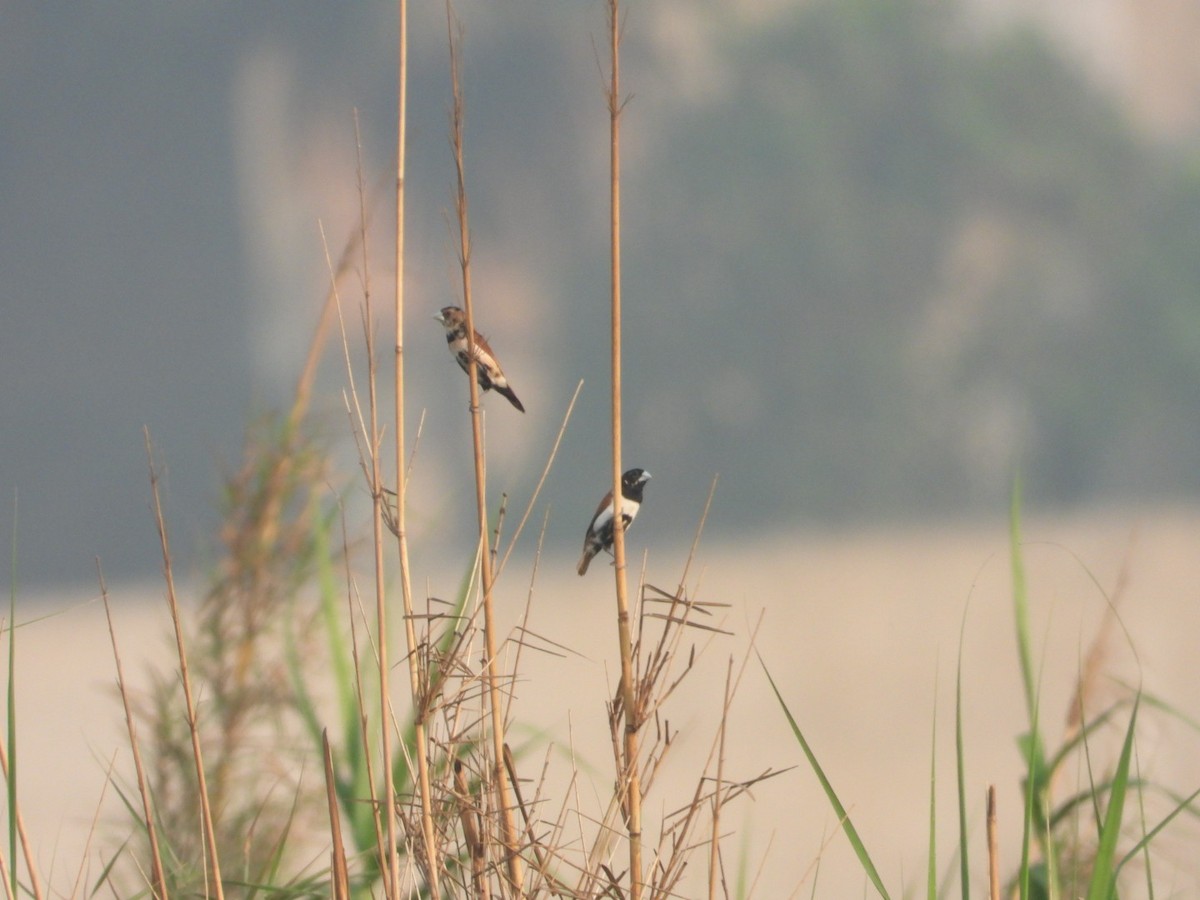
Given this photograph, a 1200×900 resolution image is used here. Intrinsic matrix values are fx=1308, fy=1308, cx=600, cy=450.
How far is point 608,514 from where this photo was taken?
83 cm

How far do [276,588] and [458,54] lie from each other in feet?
2.61

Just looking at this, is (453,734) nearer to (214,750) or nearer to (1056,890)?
(1056,890)

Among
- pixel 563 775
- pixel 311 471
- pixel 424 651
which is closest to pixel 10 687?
pixel 424 651

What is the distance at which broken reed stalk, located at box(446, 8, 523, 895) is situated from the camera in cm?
67

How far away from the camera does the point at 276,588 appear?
1377mm

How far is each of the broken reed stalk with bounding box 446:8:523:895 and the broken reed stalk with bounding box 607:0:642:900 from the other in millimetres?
67

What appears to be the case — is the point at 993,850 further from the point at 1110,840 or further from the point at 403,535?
the point at 403,535

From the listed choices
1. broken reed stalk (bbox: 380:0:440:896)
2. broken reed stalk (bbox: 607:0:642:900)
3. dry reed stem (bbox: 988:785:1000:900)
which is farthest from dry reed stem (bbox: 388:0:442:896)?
dry reed stem (bbox: 988:785:1000:900)

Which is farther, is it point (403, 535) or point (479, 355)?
point (479, 355)

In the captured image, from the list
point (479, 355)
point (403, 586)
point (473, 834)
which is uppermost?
point (479, 355)

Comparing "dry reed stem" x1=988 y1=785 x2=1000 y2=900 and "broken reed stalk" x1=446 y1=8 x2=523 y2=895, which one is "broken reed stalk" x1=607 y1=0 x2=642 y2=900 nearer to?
"broken reed stalk" x1=446 y1=8 x2=523 y2=895

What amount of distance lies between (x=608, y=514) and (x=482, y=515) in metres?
0.15

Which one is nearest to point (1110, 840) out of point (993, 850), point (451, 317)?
point (993, 850)

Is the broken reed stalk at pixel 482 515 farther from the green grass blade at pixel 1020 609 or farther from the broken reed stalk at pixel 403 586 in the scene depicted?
the green grass blade at pixel 1020 609
